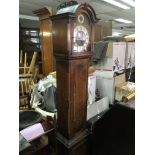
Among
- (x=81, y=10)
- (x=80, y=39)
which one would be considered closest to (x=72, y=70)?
(x=80, y=39)

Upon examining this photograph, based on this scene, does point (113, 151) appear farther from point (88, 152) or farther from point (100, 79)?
point (100, 79)

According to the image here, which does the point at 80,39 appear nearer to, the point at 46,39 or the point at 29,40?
the point at 46,39

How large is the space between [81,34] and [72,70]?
1.11ft

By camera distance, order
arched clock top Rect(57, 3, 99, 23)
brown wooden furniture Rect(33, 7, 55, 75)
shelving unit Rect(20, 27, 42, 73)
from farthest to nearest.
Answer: shelving unit Rect(20, 27, 42, 73)
brown wooden furniture Rect(33, 7, 55, 75)
arched clock top Rect(57, 3, 99, 23)

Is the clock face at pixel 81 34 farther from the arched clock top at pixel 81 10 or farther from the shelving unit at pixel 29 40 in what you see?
the shelving unit at pixel 29 40

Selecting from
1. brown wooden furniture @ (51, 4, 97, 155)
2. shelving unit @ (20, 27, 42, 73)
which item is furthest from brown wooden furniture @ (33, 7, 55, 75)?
brown wooden furniture @ (51, 4, 97, 155)

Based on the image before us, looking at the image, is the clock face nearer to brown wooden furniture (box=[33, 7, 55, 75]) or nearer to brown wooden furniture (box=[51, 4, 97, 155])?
brown wooden furniture (box=[51, 4, 97, 155])

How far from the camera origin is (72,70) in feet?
5.13

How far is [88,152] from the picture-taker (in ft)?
6.34

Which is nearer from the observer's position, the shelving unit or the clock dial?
the clock dial

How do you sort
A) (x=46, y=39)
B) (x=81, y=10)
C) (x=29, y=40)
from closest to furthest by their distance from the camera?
(x=81, y=10) < (x=46, y=39) < (x=29, y=40)

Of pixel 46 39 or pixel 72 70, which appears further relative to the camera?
pixel 46 39

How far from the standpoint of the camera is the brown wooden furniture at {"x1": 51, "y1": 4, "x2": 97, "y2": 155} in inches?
58.1
